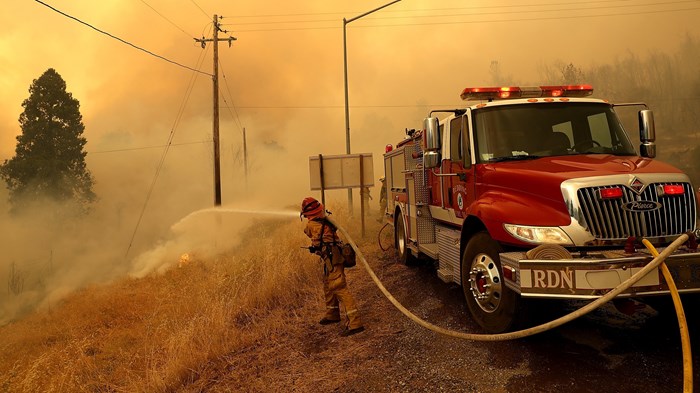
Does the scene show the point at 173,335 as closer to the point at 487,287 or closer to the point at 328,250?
the point at 328,250

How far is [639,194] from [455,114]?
2.45 meters

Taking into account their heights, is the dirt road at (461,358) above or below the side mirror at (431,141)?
below

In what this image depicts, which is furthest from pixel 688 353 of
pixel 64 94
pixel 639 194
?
pixel 64 94

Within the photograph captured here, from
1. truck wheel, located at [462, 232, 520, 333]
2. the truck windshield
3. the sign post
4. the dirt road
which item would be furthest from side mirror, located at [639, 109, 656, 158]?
the sign post

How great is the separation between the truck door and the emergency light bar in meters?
0.42

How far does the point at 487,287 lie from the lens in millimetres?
4082

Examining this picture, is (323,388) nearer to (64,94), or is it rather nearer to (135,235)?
(64,94)

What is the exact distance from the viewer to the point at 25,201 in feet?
113

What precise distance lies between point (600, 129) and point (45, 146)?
40306mm

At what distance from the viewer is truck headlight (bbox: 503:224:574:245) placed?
11.6ft

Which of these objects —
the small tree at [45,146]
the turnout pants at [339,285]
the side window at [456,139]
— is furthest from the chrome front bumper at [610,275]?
the small tree at [45,146]

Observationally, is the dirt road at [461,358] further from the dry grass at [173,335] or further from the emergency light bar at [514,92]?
the emergency light bar at [514,92]

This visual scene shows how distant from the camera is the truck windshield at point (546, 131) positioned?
4.62m

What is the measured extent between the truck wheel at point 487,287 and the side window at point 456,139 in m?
1.32
